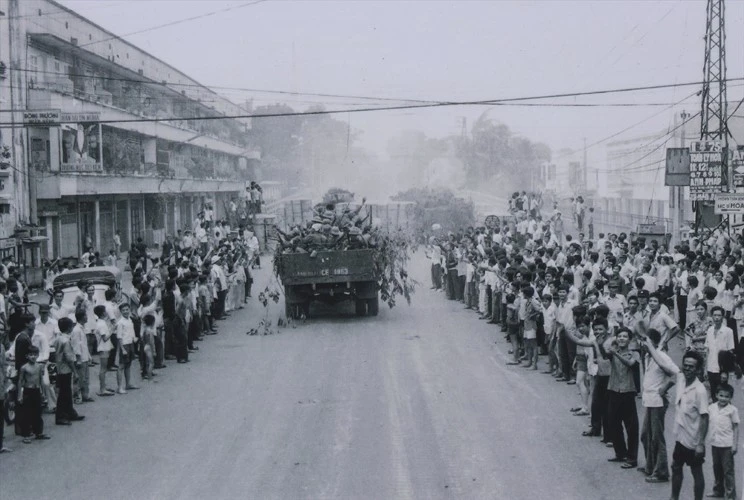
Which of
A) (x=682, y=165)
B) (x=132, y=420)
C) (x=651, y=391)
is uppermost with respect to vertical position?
Result: (x=682, y=165)

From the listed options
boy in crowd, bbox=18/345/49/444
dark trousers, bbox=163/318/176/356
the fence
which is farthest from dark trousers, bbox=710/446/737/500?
the fence

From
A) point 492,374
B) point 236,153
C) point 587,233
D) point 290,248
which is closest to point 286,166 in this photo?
point 236,153

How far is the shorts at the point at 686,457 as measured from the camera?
25.3ft

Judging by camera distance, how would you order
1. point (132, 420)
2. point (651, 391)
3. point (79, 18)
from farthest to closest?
point (79, 18)
point (132, 420)
point (651, 391)

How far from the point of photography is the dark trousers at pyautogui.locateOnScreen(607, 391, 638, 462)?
9.23m

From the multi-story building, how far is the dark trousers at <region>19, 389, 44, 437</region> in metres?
9.99

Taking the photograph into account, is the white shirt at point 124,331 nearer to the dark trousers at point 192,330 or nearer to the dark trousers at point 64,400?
the dark trousers at point 64,400

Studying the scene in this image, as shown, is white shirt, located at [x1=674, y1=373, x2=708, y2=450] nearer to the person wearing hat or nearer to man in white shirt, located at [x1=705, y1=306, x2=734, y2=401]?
man in white shirt, located at [x1=705, y1=306, x2=734, y2=401]

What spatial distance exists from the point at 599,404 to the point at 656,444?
1.55 metres

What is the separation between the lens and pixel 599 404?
10281 millimetres

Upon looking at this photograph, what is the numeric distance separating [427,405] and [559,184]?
108m

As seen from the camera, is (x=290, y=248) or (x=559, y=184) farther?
(x=559, y=184)

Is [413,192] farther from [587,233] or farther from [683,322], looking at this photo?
[683,322]

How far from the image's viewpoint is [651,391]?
8633 millimetres
